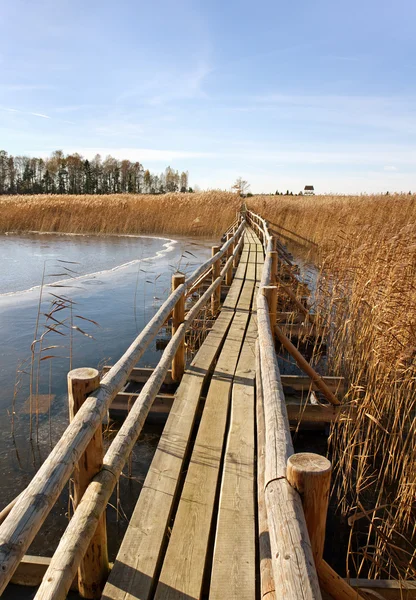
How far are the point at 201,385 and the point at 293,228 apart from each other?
58.1ft

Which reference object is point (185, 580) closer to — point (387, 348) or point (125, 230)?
point (387, 348)

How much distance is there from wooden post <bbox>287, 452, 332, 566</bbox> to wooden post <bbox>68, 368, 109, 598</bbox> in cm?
113

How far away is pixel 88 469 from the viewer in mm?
2316

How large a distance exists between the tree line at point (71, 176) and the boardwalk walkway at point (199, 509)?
257 feet

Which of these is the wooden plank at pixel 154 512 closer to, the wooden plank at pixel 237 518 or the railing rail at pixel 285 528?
the wooden plank at pixel 237 518

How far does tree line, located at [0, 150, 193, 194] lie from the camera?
8700 cm

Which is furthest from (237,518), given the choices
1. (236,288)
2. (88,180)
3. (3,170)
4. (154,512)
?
(3,170)

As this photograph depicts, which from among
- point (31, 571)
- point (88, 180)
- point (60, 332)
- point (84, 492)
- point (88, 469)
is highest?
point (88, 180)

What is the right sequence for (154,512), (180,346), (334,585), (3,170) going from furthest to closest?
(3,170)
(180,346)
(154,512)
(334,585)

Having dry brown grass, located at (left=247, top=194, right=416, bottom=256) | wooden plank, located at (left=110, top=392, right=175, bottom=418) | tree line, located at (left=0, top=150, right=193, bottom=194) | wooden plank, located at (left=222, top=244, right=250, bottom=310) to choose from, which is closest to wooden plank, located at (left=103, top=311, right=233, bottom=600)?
wooden plank, located at (left=110, top=392, right=175, bottom=418)

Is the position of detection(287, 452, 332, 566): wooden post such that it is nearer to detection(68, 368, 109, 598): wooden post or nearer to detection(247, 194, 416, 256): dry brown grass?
detection(68, 368, 109, 598): wooden post

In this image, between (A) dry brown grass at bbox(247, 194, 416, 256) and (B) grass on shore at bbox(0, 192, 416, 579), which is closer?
(B) grass on shore at bbox(0, 192, 416, 579)

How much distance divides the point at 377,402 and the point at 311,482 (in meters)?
3.52

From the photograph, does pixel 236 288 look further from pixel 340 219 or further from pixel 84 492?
pixel 84 492
